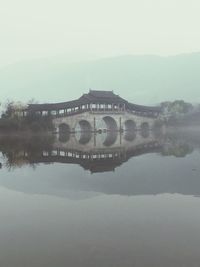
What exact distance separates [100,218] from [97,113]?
8503cm

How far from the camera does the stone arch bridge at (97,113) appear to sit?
92.1 m

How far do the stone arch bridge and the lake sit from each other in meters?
63.2

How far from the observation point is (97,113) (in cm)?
9862

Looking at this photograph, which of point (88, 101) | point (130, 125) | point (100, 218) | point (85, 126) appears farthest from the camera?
Result: point (130, 125)

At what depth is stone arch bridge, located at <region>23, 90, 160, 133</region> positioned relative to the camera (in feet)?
302

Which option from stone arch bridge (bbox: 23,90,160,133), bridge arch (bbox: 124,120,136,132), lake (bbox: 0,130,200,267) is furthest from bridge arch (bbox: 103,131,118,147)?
lake (bbox: 0,130,200,267)

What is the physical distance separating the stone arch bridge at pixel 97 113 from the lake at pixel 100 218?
6322 centimetres

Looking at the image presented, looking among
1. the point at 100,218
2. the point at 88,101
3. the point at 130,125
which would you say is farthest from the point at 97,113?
the point at 100,218

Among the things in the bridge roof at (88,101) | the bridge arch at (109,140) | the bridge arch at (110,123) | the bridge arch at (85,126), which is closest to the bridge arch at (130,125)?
the bridge arch at (110,123)

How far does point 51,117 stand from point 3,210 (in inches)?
2866

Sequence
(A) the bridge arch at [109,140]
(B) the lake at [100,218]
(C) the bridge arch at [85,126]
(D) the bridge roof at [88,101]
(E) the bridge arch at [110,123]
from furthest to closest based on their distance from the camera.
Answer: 1. (E) the bridge arch at [110,123]
2. (C) the bridge arch at [85,126]
3. (D) the bridge roof at [88,101]
4. (A) the bridge arch at [109,140]
5. (B) the lake at [100,218]

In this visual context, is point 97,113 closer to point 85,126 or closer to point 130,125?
point 85,126

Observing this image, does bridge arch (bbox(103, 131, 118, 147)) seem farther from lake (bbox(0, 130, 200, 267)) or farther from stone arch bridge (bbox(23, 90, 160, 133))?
lake (bbox(0, 130, 200, 267))

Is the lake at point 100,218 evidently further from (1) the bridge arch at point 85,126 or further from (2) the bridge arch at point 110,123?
(2) the bridge arch at point 110,123
